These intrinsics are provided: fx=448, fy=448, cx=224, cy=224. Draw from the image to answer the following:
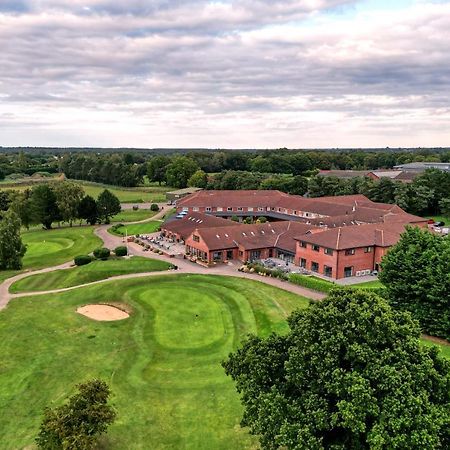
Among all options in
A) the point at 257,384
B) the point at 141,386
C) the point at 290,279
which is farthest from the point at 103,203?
the point at 257,384

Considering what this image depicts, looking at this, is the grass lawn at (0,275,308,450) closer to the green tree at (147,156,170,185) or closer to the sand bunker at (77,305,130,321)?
the sand bunker at (77,305,130,321)

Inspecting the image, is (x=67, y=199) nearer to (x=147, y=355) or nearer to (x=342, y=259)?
(x=342, y=259)

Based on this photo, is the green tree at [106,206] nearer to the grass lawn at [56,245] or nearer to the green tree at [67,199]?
the green tree at [67,199]

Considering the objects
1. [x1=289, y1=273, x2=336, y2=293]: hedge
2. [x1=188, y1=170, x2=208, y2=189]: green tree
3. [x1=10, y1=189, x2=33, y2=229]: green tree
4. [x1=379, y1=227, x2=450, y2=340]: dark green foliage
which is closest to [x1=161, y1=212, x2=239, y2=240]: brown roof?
[x1=289, y1=273, x2=336, y2=293]: hedge

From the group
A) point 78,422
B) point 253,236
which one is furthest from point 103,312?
point 253,236

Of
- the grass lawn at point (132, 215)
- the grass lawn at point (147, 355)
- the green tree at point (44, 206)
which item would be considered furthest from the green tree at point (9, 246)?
the grass lawn at point (132, 215)

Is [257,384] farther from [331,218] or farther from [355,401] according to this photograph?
[331,218]
